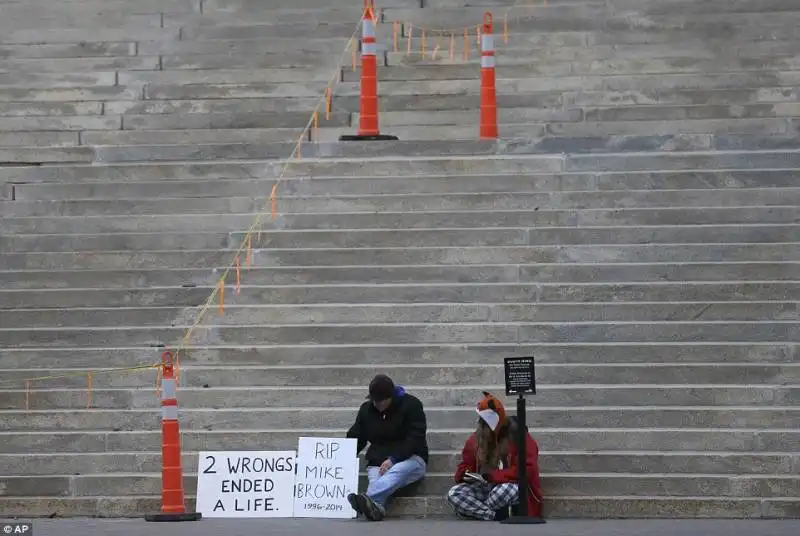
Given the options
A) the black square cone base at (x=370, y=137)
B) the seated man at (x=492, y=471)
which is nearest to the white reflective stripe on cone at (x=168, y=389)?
the seated man at (x=492, y=471)

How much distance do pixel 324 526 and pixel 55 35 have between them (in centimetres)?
937

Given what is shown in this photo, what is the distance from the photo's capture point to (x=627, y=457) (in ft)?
52.2

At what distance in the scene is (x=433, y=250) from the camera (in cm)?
1822

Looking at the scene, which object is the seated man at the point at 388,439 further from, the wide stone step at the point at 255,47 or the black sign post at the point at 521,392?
the wide stone step at the point at 255,47

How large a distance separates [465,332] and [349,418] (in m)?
1.29

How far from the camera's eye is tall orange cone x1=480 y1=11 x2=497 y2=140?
66.0 feet

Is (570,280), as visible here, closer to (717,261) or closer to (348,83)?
(717,261)

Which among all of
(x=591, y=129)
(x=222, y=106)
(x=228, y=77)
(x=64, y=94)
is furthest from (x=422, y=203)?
(x=64, y=94)

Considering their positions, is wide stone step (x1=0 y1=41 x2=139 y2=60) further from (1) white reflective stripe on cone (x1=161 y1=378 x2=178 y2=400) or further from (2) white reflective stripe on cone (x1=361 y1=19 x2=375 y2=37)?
(1) white reflective stripe on cone (x1=161 y1=378 x2=178 y2=400)

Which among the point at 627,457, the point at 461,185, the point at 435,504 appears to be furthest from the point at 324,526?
the point at 461,185

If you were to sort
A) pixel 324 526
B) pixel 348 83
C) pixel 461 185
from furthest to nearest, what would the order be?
pixel 348 83 → pixel 461 185 → pixel 324 526

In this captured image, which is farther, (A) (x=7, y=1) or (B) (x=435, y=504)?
(A) (x=7, y=1)

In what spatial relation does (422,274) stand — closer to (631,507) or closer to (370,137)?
(370,137)

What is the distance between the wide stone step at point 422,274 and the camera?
17.7 metres
